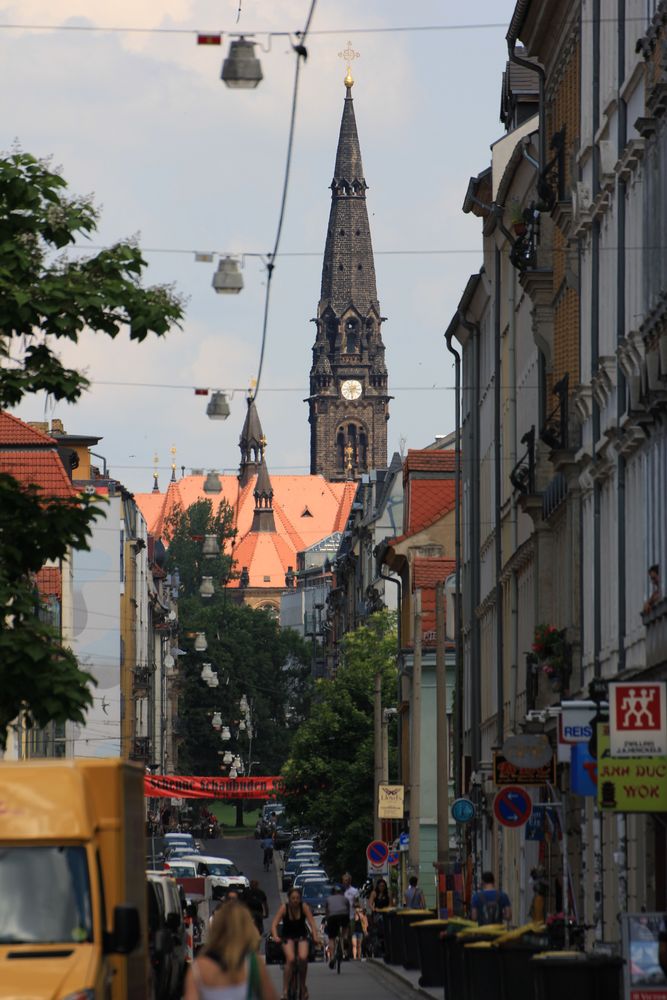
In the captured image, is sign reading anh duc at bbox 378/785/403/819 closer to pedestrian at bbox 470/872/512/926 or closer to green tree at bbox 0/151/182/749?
pedestrian at bbox 470/872/512/926

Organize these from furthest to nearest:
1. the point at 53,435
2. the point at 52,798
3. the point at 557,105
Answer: the point at 53,435, the point at 557,105, the point at 52,798

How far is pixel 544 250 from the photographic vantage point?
3759cm

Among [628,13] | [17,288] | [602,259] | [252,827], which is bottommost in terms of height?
[252,827]

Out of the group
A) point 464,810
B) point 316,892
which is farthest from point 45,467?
point 464,810

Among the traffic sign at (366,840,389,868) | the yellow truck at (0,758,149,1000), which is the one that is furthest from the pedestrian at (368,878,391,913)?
the yellow truck at (0,758,149,1000)

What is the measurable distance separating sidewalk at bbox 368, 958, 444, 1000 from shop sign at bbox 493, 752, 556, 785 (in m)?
2.80

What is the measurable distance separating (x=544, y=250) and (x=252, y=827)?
115811 millimetres

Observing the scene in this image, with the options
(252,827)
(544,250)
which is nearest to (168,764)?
(252,827)

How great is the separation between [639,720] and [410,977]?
15734 mm

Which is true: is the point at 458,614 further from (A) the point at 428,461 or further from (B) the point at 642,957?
(B) the point at 642,957

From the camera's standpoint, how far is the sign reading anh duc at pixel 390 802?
183 feet

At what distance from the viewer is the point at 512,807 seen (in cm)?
2961

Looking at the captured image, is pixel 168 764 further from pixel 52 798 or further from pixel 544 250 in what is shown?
pixel 52 798

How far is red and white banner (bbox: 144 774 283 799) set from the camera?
106750 mm
